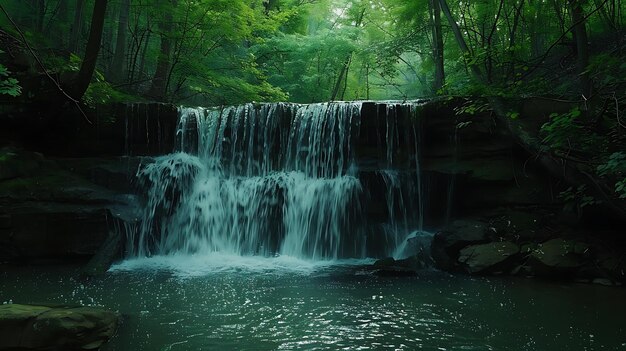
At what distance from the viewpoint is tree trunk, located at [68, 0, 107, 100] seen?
8664mm

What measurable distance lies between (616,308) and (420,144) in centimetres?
636

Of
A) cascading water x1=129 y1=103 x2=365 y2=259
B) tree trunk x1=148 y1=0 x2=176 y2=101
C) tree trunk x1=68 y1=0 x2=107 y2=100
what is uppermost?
tree trunk x1=148 y1=0 x2=176 y2=101

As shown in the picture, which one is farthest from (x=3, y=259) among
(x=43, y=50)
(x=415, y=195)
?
(x=415, y=195)

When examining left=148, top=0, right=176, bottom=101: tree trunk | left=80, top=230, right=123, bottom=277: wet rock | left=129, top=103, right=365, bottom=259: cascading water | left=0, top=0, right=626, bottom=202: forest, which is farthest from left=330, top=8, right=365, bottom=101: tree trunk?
left=80, top=230, right=123, bottom=277: wet rock

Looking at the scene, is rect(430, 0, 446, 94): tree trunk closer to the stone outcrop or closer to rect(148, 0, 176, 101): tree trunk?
rect(148, 0, 176, 101): tree trunk

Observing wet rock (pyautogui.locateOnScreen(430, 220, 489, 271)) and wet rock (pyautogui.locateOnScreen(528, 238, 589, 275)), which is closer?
wet rock (pyautogui.locateOnScreen(528, 238, 589, 275))

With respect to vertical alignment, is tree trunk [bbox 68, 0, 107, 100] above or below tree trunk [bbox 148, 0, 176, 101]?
below

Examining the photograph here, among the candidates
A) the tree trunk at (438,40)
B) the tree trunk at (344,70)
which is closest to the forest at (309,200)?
the tree trunk at (438,40)

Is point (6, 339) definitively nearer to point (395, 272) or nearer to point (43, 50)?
point (395, 272)

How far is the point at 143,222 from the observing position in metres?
11.0

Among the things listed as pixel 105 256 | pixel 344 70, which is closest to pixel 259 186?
pixel 105 256

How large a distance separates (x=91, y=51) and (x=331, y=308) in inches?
289

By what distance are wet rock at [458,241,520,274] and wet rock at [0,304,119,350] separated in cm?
676

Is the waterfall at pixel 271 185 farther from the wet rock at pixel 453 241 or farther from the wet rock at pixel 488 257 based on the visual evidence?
the wet rock at pixel 488 257
